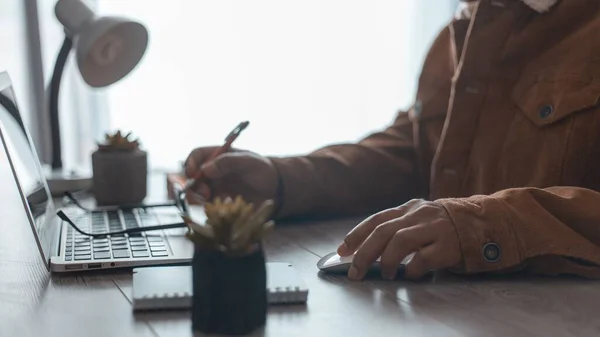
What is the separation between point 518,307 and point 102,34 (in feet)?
2.87

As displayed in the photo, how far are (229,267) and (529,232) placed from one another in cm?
37

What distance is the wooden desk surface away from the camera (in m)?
0.72

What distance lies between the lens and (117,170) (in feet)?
4.43

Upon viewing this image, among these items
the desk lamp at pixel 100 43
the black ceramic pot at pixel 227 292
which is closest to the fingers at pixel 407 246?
the black ceramic pot at pixel 227 292

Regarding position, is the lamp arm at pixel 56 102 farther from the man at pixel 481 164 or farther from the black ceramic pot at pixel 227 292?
the black ceramic pot at pixel 227 292

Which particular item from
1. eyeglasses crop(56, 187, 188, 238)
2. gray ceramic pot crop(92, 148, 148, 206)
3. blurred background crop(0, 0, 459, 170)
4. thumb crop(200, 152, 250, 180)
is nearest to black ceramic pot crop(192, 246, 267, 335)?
eyeglasses crop(56, 187, 188, 238)

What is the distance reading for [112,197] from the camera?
1353mm

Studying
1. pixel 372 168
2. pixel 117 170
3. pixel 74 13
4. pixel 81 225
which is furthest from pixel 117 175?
pixel 372 168

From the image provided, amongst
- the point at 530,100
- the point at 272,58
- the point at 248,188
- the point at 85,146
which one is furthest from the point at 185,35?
the point at 530,100

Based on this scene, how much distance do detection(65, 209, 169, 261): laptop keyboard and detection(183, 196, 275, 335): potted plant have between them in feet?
0.93

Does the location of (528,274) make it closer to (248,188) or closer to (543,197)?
(543,197)

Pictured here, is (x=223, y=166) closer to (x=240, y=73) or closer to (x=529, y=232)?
(x=529, y=232)

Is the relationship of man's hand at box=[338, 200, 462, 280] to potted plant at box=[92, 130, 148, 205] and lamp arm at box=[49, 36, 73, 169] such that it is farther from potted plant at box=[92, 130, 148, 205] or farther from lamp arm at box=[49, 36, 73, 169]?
lamp arm at box=[49, 36, 73, 169]

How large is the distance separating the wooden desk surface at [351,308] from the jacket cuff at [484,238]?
0.02 meters
